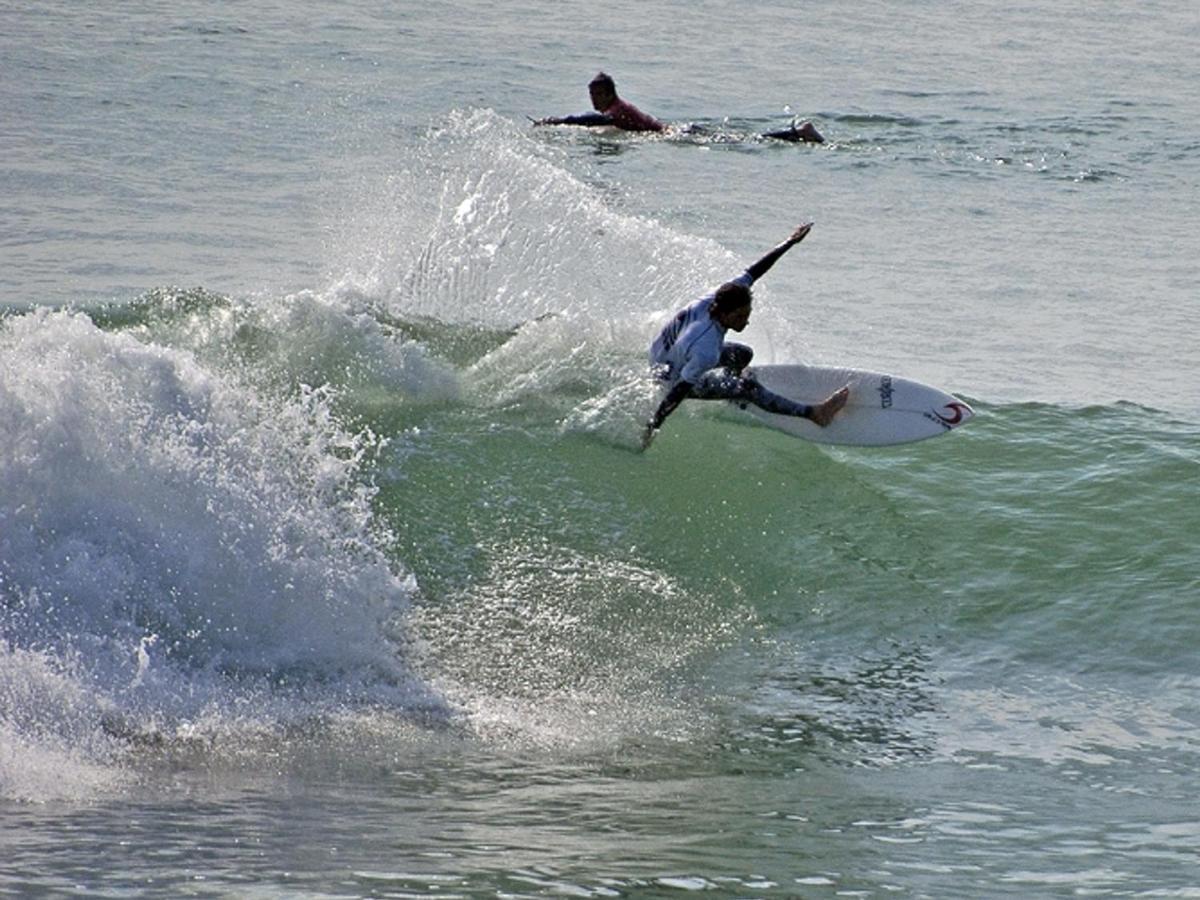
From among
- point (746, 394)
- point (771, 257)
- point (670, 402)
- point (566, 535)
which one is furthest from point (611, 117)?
point (566, 535)

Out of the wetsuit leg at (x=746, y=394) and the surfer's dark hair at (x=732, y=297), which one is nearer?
the surfer's dark hair at (x=732, y=297)

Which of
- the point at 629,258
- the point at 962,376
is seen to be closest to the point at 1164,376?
the point at 962,376

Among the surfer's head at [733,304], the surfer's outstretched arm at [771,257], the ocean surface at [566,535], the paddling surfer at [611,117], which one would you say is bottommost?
the ocean surface at [566,535]

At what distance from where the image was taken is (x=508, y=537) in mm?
10938

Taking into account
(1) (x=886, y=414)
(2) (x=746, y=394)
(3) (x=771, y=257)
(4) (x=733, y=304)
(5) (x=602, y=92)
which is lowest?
(1) (x=886, y=414)

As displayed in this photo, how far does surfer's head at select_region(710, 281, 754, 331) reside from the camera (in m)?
11.5

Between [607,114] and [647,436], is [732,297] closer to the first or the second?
[647,436]

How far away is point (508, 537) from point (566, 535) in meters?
0.36

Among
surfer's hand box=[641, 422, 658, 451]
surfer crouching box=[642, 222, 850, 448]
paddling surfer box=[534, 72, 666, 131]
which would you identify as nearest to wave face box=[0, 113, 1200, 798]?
surfer's hand box=[641, 422, 658, 451]

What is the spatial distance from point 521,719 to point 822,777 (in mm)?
1412

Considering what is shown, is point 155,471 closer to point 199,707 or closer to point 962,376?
point 199,707

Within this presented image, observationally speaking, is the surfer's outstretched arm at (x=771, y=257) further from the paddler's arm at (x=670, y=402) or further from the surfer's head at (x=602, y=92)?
the surfer's head at (x=602, y=92)

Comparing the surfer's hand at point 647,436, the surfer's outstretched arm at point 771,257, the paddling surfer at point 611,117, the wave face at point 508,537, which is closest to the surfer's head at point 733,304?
the surfer's outstretched arm at point 771,257

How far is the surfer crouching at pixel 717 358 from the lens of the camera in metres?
11.6
